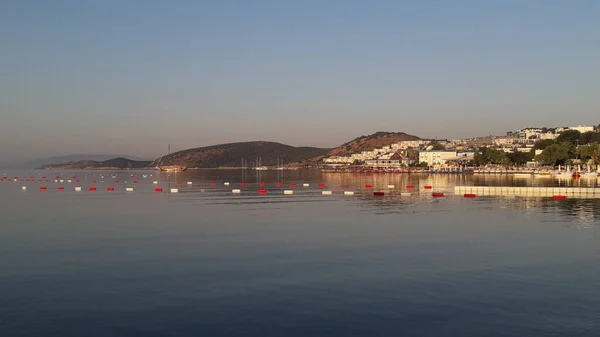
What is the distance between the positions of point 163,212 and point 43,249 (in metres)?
28.7

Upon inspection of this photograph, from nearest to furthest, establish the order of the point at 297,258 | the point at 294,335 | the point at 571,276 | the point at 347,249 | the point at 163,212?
the point at 294,335
the point at 571,276
the point at 297,258
the point at 347,249
the point at 163,212

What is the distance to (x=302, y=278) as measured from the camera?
27.8m

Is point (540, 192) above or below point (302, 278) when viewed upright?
above

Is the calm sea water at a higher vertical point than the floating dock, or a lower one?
lower

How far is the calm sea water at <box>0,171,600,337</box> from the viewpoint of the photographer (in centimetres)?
2027

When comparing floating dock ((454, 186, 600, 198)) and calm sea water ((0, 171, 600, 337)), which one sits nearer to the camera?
calm sea water ((0, 171, 600, 337))

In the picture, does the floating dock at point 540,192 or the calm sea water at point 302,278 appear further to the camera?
the floating dock at point 540,192

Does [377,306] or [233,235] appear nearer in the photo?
[377,306]

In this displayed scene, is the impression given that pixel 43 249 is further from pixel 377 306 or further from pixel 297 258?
pixel 377 306

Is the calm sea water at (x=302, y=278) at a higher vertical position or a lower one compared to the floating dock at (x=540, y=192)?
lower

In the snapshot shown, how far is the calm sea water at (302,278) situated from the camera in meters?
20.3

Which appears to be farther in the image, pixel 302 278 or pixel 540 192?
pixel 540 192

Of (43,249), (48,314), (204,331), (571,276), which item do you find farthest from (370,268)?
(43,249)

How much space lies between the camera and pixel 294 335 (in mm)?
19047
